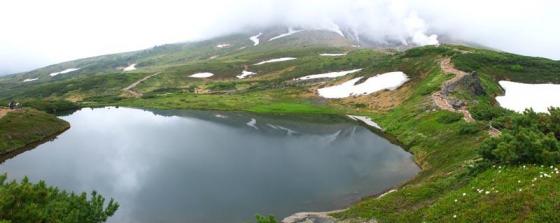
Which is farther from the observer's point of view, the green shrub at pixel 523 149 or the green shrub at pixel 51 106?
the green shrub at pixel 51 106

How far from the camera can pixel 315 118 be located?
9469cm

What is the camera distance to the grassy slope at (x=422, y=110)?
76.9ft

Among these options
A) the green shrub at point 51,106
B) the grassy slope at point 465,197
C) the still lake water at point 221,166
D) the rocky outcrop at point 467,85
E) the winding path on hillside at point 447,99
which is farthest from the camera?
the green shrub at point 51,106

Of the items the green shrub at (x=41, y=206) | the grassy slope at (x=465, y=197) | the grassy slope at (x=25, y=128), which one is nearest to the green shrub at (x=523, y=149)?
the grassy slope at (x=465, y=197)

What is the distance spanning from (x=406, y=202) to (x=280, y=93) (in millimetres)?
105818

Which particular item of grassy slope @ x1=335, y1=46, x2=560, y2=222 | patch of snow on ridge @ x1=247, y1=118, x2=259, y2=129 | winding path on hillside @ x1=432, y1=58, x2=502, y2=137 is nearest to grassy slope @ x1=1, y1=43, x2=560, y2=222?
grassy slope @ x1=335, y1=46, x2=560, y2=222

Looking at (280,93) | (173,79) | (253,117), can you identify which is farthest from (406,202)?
(173,79)

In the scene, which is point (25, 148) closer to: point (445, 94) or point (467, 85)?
point (445, 94)

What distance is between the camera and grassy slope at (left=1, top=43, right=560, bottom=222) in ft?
76.9

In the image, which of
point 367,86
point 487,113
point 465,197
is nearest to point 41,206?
point 465,197

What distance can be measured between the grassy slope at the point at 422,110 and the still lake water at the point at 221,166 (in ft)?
17.1

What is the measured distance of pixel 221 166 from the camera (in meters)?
55.7

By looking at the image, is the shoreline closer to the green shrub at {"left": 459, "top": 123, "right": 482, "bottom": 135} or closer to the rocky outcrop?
the green shrub at {"left": 459, "top": 123, "right": 482, "bottom": 135}

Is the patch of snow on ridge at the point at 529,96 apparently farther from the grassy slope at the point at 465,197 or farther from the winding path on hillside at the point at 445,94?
the grassy slope at the point at 465,197
